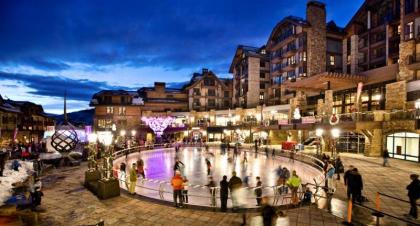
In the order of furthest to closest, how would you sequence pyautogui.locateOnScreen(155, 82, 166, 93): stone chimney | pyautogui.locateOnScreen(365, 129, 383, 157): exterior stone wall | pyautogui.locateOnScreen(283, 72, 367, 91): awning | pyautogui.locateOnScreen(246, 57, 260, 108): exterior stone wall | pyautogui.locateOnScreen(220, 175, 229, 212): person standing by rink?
pyautogui.locateOnScreen(155, 82, 166, 93): stone chimney
pyautogui.locateOnScreen(246, 57, 260, 108): exterior stone wall
pyautogui.locateOnScreen(283, 72, 367, 91): awning
pyautogui.locateOnScreen(365, 129, 383, 157): exterior stone wall
pyautogui.locateOnScreen(220, 175, 229, 212): person standing by rink

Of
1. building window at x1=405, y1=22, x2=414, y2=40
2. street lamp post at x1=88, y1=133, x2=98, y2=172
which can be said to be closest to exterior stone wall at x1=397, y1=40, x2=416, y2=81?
building window at x1=405, y1=22, x2=414, y2=40

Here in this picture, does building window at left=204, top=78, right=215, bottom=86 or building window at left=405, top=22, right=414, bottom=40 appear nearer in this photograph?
building window at left=405, top=22, right=414, bottom=40

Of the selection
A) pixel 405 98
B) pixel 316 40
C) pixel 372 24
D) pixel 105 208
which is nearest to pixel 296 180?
pixel 105 208

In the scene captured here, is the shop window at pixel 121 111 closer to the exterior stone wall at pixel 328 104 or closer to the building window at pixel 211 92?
the building window at pixel 211 92

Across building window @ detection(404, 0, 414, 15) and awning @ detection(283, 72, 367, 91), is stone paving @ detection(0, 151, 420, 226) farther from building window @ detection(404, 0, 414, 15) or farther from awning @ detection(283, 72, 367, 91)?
building window @ detection(404, 0, 414, 15)

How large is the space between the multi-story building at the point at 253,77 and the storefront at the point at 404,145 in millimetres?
32962

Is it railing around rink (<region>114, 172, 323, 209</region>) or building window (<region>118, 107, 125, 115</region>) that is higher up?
building window (<region>118, 107, 125, 115</region>)

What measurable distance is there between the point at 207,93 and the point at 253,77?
12424 mm

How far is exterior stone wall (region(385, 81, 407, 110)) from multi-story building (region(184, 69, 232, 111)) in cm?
4015

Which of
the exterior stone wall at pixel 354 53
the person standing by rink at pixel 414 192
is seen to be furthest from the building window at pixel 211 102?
the person standing by rink at pixel 414 192

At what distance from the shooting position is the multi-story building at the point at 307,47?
45219 mm

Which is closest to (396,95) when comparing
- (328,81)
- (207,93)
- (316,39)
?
(328,81)

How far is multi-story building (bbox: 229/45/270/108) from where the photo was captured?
2275 inches

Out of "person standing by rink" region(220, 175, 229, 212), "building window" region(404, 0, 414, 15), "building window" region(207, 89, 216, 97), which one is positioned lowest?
"person standing by rink" region(220, 175, 229, 212)
